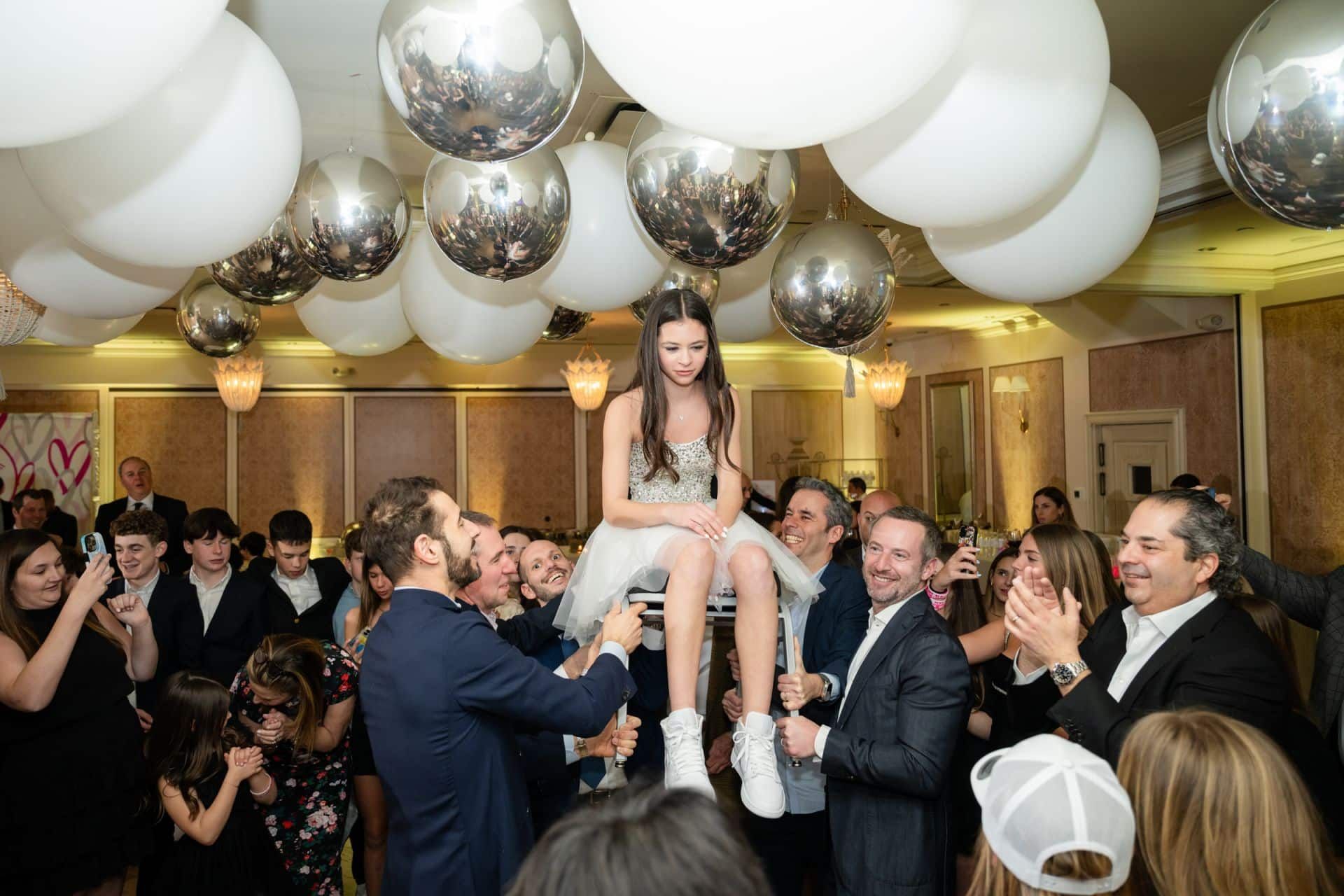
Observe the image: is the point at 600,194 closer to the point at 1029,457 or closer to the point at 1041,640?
the point at 1041,640

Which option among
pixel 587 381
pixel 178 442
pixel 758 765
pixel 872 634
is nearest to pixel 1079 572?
pixel 872 634

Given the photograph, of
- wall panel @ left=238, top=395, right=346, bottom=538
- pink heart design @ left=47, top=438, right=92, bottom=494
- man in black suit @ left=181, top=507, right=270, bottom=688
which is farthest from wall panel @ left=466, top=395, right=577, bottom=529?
man in black suit @ left=181, top=507, right=270, bottom=688

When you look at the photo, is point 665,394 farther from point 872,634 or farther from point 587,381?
point 587,381

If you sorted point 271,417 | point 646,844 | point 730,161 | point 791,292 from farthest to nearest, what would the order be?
1. point 271,417
2. point 791,292
3. point 730,161
4. point 646,844

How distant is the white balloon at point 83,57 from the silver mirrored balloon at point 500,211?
116 cm

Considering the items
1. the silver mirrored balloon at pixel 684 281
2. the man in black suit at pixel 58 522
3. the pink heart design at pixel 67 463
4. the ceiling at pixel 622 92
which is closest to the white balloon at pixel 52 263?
the ceiling at pixel 622 92

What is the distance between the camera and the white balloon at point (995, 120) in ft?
6.04

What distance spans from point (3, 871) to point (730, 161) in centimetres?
276

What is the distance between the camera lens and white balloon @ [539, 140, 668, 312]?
9.94ft

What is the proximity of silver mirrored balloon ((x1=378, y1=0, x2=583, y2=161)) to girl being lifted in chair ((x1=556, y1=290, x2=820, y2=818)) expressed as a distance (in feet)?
2.14

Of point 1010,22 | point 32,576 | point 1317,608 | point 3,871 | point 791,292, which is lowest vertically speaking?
point 3,871

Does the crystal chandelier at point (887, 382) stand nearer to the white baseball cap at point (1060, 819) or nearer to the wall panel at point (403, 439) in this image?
the wall panel at point (403, 439)

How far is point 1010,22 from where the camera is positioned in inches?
72.5

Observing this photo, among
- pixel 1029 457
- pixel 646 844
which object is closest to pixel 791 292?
pixel 646 844
